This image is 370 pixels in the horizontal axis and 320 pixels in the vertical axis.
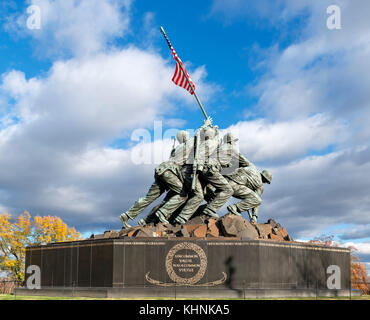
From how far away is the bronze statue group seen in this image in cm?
2059

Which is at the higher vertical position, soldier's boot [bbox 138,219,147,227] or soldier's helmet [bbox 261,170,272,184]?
soldier's helmet [bbox 261,170,272,184]

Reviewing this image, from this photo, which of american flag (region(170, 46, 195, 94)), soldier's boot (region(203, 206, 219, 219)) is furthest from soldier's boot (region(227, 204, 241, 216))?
american flag (region(170, 46, 195, 94))

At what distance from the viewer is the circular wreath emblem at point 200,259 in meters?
17.1

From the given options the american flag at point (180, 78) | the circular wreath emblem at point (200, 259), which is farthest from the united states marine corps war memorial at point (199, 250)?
the american flag at point (180, 78)

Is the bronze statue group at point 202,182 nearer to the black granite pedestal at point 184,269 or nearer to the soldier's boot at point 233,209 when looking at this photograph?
the soldier's boot at point 233,209

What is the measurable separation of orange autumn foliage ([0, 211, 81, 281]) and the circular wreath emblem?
26.1 m

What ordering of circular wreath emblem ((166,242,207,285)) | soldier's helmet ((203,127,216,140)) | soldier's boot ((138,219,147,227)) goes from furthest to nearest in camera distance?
soldier's helmet ((203,127,216,140)) → soldier's boot ((138,219,147,227)) → circular wreath emblem ((166,242,207,285))

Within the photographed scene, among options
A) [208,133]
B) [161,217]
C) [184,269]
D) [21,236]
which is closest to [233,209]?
[161,217]

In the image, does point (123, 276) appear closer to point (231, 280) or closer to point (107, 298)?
point (107, 298)

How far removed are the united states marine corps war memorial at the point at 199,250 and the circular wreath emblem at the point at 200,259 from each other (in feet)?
0.11

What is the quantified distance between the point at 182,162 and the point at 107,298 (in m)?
6.86

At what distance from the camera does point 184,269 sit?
1719 centimetres

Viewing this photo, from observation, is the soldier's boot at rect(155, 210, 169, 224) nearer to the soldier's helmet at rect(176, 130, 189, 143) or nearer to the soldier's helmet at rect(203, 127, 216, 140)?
the soldier's helmet at rect(176, 130, 189, 143)

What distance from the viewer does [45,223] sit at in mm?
43219
